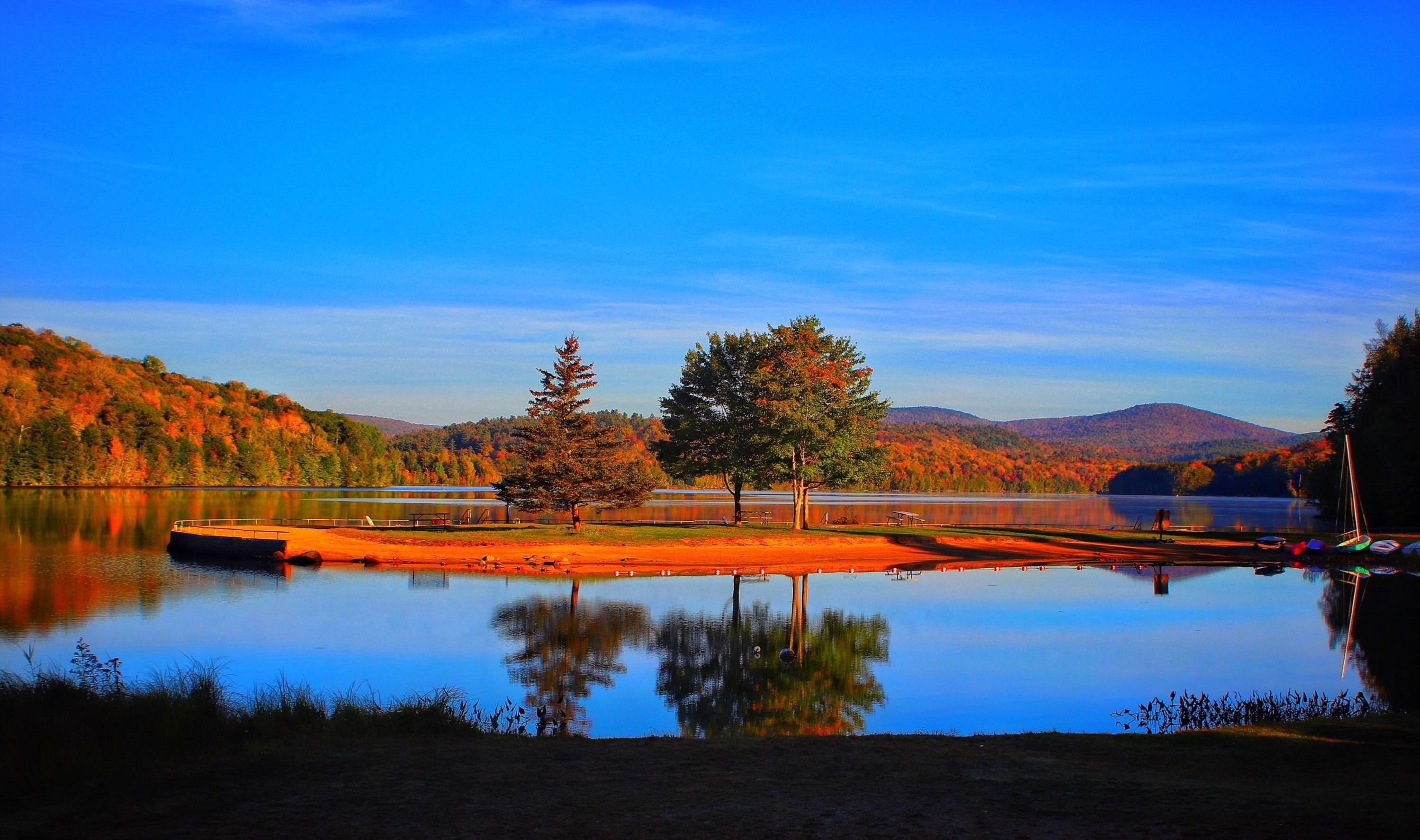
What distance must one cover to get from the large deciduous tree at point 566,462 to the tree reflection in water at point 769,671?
16194 millimetres

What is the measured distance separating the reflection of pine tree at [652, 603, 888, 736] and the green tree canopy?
54628 millimetres

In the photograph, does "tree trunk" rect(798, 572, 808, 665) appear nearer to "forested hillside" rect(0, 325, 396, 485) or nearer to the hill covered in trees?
the hill covered in trees

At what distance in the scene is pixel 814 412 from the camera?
50.3 m

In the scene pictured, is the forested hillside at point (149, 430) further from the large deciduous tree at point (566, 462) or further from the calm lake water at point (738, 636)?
the large deciduous tree at point (566, 462)

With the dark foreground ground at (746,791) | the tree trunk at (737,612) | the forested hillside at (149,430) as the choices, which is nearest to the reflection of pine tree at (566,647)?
the tree trunk at (737,612)

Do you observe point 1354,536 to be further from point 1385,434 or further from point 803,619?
point 803,619

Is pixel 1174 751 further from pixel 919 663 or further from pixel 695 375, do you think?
pixel 695 375

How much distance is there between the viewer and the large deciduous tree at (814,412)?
163 ft

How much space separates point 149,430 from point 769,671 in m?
133

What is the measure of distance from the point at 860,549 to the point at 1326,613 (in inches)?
813

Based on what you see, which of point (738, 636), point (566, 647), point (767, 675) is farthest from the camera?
point (738, 636)

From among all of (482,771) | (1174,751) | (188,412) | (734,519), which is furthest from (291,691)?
(188,412)

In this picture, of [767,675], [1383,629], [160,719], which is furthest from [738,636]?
[1383,629]

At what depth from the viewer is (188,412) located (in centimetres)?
15062
